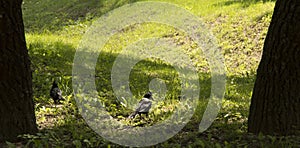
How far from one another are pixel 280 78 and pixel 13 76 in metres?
3.02

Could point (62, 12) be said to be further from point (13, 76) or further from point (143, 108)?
point (13, 76)

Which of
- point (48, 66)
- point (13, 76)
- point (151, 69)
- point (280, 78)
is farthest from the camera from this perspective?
point (151, 69)

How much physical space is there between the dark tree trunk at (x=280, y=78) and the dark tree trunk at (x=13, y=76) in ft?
8.94

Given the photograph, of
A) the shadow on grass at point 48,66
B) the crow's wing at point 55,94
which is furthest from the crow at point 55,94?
the shadow on grass at point 48,66

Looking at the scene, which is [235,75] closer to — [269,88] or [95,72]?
[95,72]

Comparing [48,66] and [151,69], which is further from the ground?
[48,66]

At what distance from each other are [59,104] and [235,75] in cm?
504

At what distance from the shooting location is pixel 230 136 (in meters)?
5.73

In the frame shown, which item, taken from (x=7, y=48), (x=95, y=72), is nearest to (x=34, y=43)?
(x=95, y=72)

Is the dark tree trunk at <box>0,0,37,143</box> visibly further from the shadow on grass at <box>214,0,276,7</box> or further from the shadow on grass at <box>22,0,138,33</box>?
the shadow on grass at <box>22,0,138,33</box>

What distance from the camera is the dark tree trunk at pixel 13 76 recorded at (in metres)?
4.88

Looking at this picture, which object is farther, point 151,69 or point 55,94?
point 151,69

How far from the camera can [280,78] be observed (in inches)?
208

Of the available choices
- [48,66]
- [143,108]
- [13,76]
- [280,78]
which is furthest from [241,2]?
[13,76]
